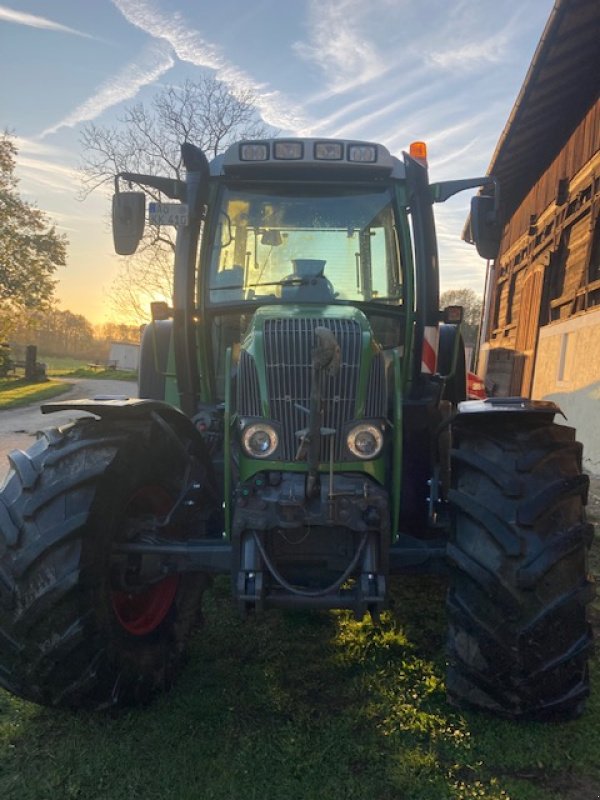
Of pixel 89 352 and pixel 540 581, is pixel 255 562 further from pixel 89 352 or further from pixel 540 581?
pixel 89 352

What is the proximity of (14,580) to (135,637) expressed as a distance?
0.64m

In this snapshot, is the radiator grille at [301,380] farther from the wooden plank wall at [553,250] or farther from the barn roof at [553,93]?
the wooden plank wall at [553,250]

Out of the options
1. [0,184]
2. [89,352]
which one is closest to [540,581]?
[0,184]

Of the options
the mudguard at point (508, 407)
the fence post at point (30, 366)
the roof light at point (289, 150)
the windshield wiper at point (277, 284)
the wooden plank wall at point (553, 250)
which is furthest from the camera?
the fence post at point (30, 366)

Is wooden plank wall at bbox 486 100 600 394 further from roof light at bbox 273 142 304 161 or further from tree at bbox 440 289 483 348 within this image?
tree at bbox 440 289 483 348

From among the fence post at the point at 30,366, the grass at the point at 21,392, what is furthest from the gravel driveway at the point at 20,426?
the fence post at the point at 30,366

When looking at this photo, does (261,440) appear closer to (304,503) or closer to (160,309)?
(304,503)

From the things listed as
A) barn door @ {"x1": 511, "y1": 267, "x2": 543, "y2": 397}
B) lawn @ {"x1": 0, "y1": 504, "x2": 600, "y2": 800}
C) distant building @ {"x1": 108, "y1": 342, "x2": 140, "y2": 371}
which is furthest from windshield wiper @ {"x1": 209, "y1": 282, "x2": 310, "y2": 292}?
distant building @ {"x1": 108, "y1": 342, "x2": 140, "y2": 371}

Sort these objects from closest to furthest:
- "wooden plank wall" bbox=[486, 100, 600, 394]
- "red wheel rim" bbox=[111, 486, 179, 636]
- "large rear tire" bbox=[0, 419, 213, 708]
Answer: "large rear tire" bbox=[0, 419, 213, 708] < "red wheel rim" bbox=[111, 486, 179, 636] < "wooden plank wall" bbox=[486, 100, 600, 394]

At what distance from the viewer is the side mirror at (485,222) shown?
12.0ft

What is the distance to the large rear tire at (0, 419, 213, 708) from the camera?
8.16 ft

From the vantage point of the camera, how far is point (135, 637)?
2859 mm

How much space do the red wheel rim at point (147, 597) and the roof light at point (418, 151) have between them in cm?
243

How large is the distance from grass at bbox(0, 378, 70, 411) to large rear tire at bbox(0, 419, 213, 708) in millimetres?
14599
